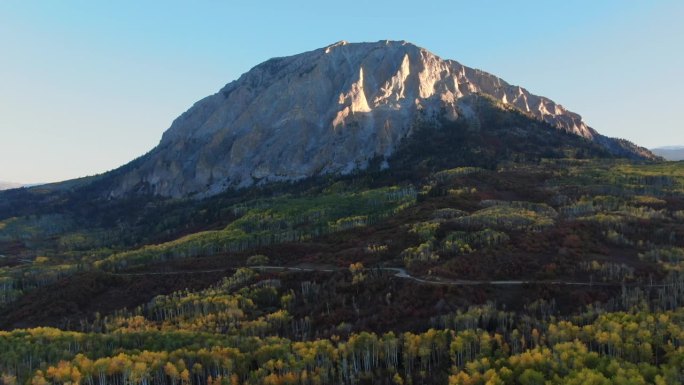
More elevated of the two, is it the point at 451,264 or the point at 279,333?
the point at 451,264

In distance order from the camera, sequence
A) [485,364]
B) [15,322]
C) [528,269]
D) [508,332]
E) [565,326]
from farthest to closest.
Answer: [15,322] < [528,269] < [508,332] < [565,326] < [485,364]

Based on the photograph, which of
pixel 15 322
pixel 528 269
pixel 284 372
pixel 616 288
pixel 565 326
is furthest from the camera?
pixel 15 322

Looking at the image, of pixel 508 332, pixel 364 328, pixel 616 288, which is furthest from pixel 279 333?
pixel 616 288

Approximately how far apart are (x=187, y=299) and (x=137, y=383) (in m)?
66.7

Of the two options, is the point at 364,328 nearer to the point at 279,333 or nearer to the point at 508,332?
the point at 279,333

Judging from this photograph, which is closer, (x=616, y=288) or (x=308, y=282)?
(x=616, y=288)

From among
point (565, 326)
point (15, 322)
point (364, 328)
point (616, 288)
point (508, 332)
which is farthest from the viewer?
point (15, 322)

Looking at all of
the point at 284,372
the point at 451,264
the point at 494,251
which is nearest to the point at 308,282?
the point at 451,264

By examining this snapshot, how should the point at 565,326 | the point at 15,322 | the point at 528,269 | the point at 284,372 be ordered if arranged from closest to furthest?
A: the point at 284,372, the point at 565,326, the point at 528,269, the point at 15,322

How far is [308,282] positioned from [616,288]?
9364 cm

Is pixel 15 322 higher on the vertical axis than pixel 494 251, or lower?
lower

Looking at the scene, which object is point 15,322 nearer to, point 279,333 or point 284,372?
point 279,333

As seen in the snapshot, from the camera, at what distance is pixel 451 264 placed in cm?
17225

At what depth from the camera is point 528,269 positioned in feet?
540
